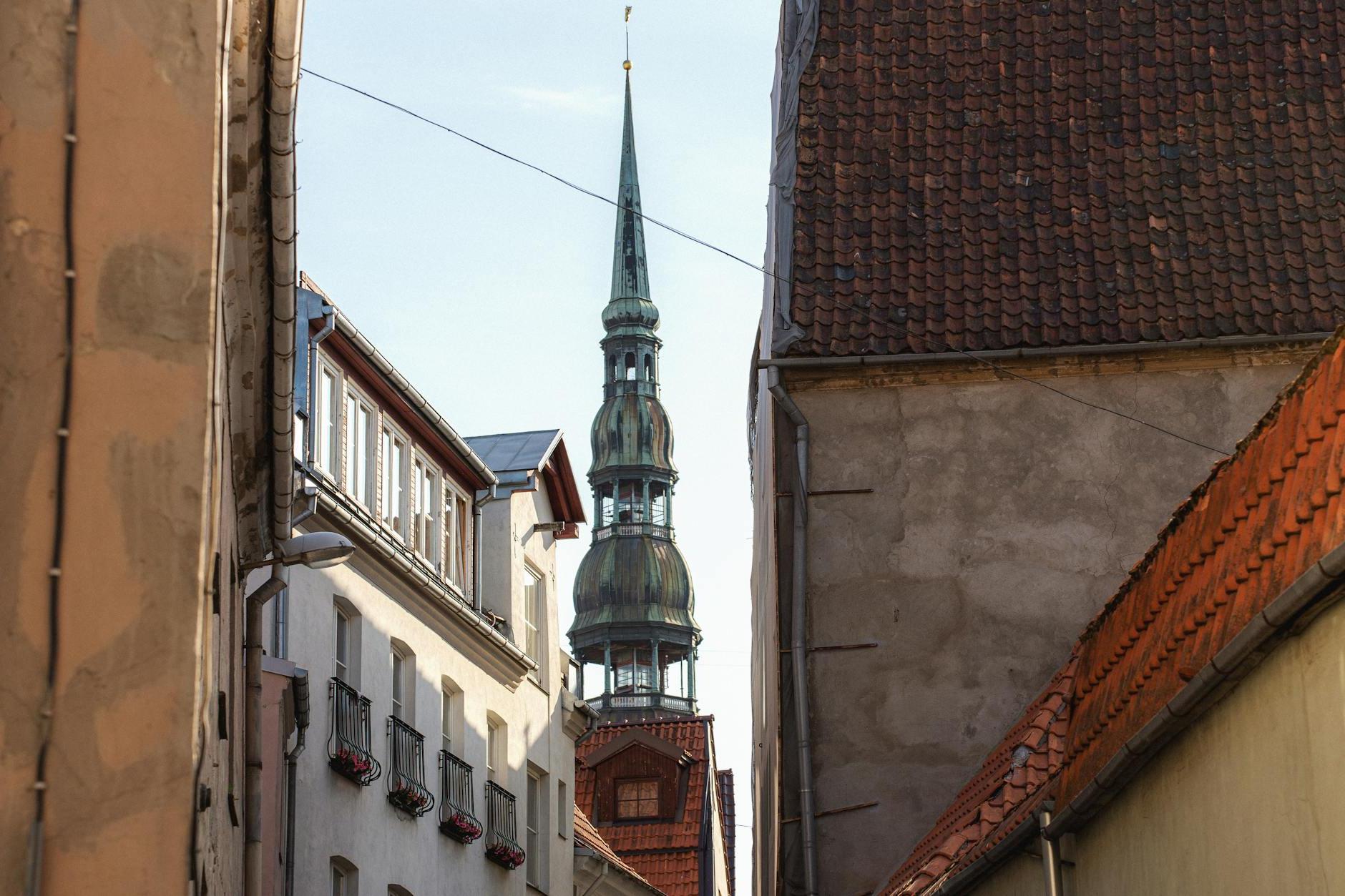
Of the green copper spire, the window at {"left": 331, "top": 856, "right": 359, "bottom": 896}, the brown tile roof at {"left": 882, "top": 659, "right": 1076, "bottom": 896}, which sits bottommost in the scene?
the brown tile roof at {"left": 882, "top": 659, "right": 1076, "bottom": 896}

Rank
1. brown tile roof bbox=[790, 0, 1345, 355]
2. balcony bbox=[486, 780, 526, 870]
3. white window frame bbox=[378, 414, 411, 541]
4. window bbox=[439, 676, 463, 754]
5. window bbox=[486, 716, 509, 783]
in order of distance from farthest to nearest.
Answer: window bbox=[486, 716, 509, 783] → balcony bbox=[486, 780, 526, 870] → window bbox=[439, 676, 463, 754] → white window frame bbox=[378, 414, 411, 541] → brown tile roof bbox=[790, 0, 1345, 355]

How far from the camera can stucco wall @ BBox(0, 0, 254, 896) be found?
23.6ft

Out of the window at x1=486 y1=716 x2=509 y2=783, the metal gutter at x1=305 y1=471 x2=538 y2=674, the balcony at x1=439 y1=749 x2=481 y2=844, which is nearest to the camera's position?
the metal gutter at x1=305 y1=471 x2=538 y2=674

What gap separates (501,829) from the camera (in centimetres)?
2762

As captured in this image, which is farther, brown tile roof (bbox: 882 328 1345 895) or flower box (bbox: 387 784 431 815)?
flower box (bbox: 387 784 431 815)

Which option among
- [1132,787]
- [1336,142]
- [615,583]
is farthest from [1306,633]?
[615,583]

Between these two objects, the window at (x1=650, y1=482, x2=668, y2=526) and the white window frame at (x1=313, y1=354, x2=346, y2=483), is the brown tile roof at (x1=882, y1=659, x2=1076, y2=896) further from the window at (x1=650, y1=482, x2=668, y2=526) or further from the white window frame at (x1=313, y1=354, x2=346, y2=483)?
the window at (x1=650, y1=482, x2=668, y2=526)

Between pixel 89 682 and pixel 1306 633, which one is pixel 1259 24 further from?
pixel 89 682

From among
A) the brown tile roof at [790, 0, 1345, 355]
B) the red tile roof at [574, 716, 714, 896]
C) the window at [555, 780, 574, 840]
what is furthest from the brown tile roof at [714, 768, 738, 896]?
the brown tile roof at [790, 0, 1345, 355]

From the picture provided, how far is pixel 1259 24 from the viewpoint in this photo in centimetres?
2008

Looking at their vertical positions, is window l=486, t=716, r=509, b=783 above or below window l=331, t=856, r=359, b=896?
above

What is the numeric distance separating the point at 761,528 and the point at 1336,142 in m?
9.36

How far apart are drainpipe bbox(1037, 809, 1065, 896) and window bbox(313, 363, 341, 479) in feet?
40.3

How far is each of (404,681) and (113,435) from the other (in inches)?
694
